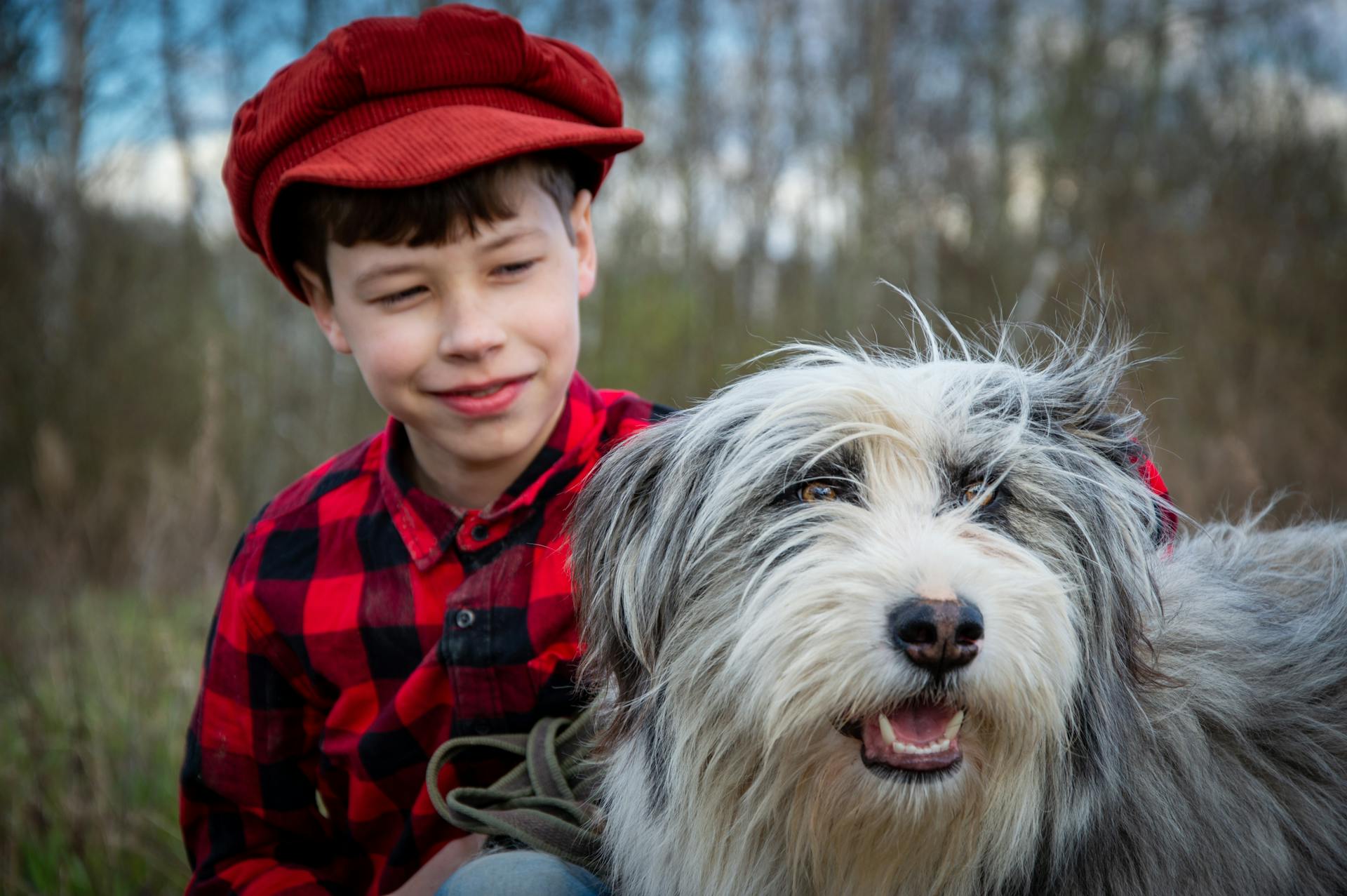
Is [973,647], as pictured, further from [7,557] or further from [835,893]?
[7,557]

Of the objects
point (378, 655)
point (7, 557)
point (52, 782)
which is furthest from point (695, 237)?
point (378, 655)

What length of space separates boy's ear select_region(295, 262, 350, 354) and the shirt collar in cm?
28

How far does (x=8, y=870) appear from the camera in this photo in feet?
11.4

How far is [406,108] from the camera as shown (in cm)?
232

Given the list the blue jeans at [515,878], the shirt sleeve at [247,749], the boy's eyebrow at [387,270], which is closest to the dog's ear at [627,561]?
the blue jeans at [515,878]

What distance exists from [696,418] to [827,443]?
0.30 meters

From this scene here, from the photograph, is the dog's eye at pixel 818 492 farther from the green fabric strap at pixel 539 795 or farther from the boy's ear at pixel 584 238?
the boy's ear at pixel 584 238

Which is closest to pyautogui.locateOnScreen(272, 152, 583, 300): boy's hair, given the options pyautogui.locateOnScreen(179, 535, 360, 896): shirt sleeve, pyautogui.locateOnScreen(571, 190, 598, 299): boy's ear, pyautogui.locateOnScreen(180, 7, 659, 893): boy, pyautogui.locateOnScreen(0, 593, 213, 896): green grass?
pyautogui.locateOnScreen(180, 7, 659, 893): boy

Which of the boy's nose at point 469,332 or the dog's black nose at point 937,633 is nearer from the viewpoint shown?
the dog's black nose at point 937,633

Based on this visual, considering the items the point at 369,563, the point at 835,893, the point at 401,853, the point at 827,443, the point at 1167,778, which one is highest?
the point at 827,443

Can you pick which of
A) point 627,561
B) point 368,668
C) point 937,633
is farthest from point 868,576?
point 368,668

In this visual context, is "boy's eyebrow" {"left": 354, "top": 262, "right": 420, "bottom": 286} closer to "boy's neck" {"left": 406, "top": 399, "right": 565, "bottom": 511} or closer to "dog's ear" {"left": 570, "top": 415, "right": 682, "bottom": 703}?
"boy's neck" {"left": 406, "top": 399, "right": 565, "bottom": 511}

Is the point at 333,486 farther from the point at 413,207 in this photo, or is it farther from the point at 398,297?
the point at 413,207

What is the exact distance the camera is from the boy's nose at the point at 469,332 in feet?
7.65
